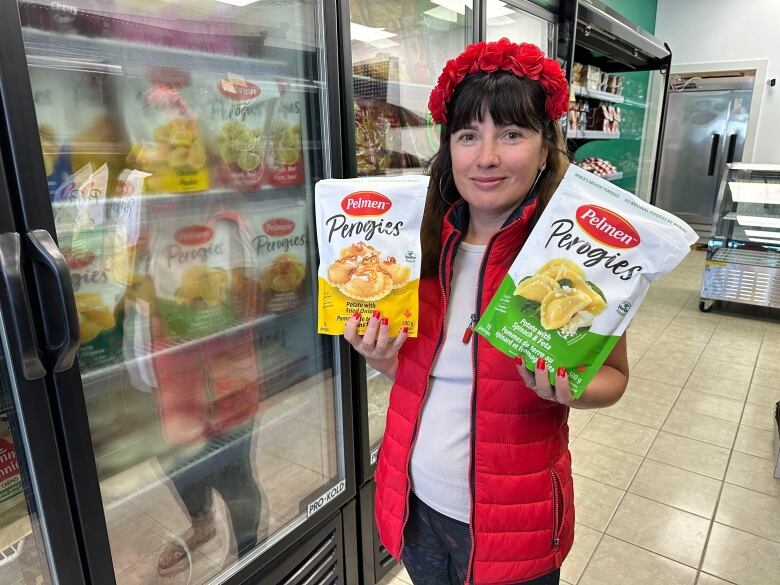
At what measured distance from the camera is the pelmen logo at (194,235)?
1353 millimetres

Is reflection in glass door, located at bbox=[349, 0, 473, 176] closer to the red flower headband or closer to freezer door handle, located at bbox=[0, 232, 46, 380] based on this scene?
the red flower headband

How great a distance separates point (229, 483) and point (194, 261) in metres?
0.67

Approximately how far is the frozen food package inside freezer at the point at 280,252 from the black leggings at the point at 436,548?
2.32 ft

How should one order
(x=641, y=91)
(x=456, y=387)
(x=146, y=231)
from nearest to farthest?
(x=456, y=387) < (x=146, y=231) < (x=641, y=91)

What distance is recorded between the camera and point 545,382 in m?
0.89

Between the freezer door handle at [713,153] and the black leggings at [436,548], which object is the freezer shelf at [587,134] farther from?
the freezer door handle at [713,153]

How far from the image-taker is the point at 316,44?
137 centimetres

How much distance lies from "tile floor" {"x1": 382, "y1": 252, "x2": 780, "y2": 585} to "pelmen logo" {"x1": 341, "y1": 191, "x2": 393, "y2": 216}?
4.79 ft

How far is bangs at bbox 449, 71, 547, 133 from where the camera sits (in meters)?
0.93

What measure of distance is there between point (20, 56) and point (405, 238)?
691 millimetres

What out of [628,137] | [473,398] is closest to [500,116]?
[473,398]

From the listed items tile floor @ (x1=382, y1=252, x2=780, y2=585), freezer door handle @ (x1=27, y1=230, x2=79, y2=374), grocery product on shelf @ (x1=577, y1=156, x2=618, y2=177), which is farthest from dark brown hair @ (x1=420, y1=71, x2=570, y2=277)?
grocery product on shelf @ (x1=577, y1=156, x2=618, y2=177)

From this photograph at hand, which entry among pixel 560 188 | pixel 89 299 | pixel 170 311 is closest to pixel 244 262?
Answer: pixel 170 311

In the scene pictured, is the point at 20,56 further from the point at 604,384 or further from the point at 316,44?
the point at 604,384
